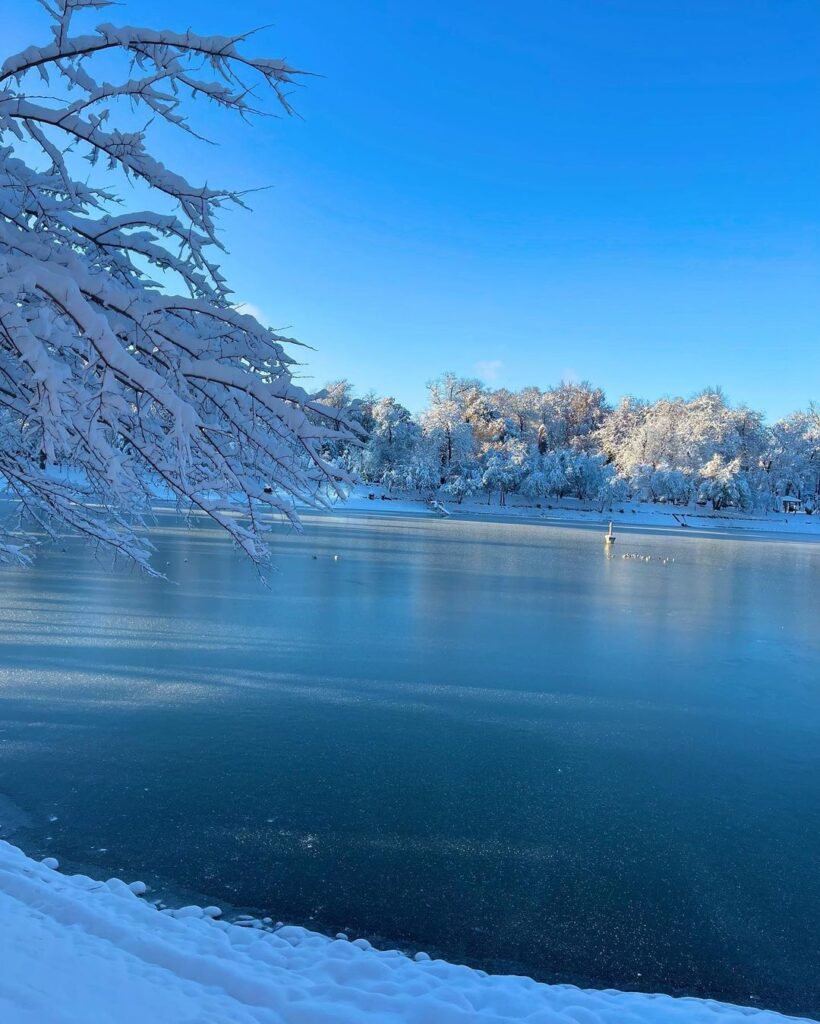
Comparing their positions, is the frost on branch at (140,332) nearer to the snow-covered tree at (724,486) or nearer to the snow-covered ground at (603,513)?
the snow-covered ground at (603,513)

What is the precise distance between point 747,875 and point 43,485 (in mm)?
4105

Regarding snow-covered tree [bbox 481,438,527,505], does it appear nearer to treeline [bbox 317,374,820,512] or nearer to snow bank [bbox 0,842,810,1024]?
treeline [bbox 317,374,820,512]

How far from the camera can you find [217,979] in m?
→ 2.20

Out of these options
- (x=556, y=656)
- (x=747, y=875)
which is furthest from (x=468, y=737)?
(x=556, y=656)

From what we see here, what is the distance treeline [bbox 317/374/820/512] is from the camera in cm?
4634

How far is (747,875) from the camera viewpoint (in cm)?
381

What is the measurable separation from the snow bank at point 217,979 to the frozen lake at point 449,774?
372 millimetres

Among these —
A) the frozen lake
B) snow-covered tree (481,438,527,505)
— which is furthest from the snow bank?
snow-covered tree (481,438,527,505)

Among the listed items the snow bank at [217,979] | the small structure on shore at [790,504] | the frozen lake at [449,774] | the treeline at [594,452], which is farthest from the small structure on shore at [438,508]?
the snow bank at [217,979]

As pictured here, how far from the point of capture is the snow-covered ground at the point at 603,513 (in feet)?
140

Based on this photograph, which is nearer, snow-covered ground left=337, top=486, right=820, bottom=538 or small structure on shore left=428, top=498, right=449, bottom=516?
small structure on shore left=428, top=498, right=449, bottom=516

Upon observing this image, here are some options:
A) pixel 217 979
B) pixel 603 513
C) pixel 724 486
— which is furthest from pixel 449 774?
pixel 724 486

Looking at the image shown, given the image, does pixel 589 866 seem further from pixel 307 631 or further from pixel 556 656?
pixel 307 631

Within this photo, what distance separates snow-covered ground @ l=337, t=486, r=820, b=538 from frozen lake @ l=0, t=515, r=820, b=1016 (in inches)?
1264
